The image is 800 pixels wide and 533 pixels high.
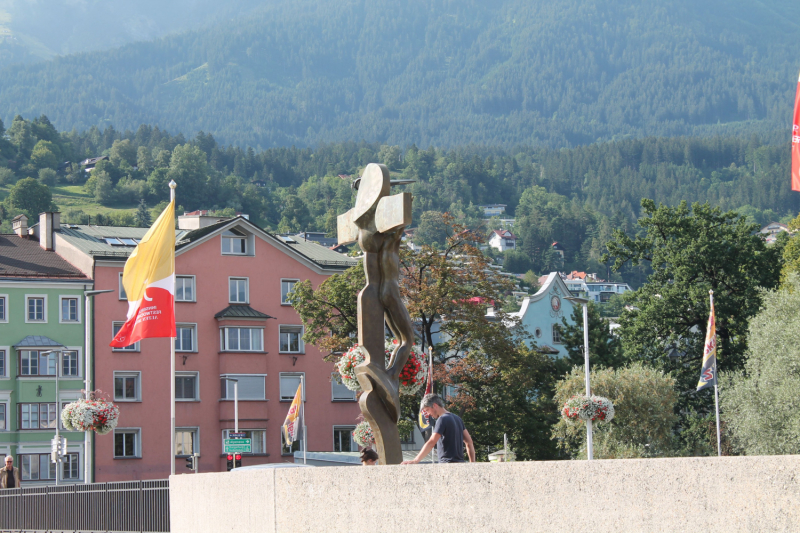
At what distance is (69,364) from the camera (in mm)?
62781

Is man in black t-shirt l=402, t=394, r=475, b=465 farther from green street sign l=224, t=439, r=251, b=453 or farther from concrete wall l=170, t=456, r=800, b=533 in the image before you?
green street sign l=224, t=439, r=251, b=453

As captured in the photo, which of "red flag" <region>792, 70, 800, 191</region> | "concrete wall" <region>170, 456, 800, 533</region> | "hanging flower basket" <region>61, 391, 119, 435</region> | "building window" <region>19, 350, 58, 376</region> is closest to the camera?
"concrete wall" <region>170, 456, 800, 533</region>

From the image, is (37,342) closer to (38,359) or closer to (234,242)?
(38,359)

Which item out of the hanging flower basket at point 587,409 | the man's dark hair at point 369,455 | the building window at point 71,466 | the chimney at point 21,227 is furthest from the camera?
the chimney at point 21,227

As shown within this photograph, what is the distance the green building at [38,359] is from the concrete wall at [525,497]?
4948 cm

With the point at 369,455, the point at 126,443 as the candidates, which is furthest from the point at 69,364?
the point at 369,455

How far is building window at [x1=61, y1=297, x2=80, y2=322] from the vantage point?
63.9 m

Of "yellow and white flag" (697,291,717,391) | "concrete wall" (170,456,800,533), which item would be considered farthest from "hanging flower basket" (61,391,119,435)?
"yellow and white flag" (697,291,717,391)

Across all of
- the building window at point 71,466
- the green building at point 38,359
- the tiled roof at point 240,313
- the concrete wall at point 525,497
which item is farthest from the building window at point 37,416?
the concrete wall at point 525,497

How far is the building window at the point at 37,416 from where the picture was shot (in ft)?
199

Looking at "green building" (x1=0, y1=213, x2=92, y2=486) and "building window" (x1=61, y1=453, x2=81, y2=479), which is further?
"building window" (x1=61, y1=453, x2=81, y2=479)

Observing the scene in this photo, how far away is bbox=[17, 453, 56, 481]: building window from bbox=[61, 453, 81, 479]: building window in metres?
0.74

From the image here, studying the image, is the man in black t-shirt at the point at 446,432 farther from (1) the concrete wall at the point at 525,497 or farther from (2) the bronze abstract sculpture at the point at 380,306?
(1) the concrete wall at the point at 525,497

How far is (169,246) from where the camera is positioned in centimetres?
2630
